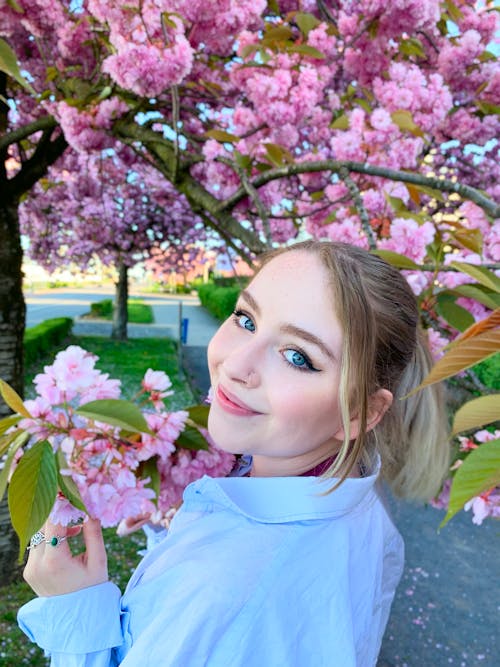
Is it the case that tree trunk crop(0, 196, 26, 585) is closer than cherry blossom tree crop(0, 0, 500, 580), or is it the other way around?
cherry blossom tree crop(0, 0, 500, 580)

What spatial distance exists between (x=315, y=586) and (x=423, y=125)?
9.40 feet

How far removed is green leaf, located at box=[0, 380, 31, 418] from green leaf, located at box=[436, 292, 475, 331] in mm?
958

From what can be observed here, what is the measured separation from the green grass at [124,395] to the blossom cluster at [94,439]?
97.9 inches

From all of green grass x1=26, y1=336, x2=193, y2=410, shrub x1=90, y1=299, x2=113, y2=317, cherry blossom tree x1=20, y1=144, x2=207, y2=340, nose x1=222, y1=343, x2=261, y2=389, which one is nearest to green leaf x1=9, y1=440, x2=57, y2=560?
nose x1=222, y1=343, x2=261, y2=389

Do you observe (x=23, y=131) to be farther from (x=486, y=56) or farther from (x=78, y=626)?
(x=486, y=56)

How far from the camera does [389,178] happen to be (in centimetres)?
136

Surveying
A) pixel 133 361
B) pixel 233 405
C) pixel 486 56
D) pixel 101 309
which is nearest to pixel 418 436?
pixel 233 405

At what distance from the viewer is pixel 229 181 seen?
240 centimetres

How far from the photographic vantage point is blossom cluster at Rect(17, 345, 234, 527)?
946 millimetres

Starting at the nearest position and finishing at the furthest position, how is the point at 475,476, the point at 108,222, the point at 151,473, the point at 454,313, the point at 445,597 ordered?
the point at 475,476, the point at 151,473, the point at 454,313, the point at 445,597, the point at 108,222

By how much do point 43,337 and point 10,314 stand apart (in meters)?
8.96

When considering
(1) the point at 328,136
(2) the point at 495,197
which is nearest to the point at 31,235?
(1) the point at 328,136

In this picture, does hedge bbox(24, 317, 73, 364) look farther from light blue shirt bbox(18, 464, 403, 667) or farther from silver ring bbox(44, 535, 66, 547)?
light blue shirt bbox(18, 464, 403, 667)

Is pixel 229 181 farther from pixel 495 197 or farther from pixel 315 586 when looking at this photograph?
pixel 495 197
